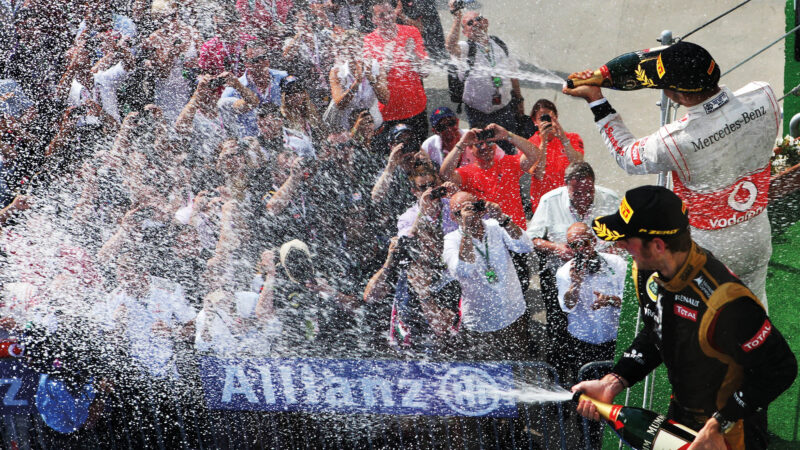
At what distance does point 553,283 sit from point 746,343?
2.51 metres

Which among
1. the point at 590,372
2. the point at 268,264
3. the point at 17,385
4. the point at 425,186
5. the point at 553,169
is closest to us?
the point at 590,372

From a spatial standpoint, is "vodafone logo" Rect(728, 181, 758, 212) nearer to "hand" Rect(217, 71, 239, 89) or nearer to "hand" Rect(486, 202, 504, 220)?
"hand" Rect(486, 202, 504, 220)

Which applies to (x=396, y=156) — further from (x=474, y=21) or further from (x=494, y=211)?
(x=474, y=21)

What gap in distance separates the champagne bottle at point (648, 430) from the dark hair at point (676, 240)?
0.67m

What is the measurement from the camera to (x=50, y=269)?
6.89m

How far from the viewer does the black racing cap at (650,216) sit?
10.0 feet

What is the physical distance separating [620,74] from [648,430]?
1.52 metres

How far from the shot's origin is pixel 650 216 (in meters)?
3.05

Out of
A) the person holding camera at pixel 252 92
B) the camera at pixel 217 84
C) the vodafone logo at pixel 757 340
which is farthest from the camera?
the camera at pixel 217 84

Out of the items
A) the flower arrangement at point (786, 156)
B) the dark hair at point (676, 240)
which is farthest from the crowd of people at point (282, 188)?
the dark hair at point (676, 240)

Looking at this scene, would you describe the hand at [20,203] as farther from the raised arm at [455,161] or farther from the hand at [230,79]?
the raised arm at [455,161]

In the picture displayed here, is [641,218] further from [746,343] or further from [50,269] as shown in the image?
[50,269]

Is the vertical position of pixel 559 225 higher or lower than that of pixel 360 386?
higher

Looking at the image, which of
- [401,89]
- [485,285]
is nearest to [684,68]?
[485,285]
